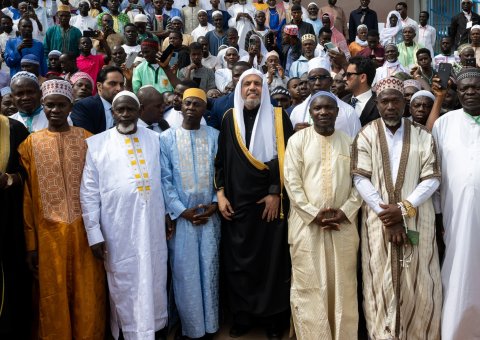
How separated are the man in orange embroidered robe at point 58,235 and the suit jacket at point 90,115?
77 centimetres

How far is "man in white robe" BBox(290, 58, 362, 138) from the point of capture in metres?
5.17

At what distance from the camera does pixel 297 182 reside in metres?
4.53

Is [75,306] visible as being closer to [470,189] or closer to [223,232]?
[223,232]

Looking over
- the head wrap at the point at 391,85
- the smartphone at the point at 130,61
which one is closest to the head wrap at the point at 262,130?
the head wrap at the point at 391,85

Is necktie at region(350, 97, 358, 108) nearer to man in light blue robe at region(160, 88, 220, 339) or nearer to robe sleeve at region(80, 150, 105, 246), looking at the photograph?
man in light blue robe at region(160, 88, 220, 339)

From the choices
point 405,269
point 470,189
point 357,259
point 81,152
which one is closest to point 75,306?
point 81,152

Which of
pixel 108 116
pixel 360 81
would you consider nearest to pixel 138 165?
pixel 108 116

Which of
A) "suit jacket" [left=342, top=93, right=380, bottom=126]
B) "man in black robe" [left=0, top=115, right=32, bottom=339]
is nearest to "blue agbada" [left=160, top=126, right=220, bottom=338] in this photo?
"man in black robe" [left=0, top=115, right=32, bottom=339]

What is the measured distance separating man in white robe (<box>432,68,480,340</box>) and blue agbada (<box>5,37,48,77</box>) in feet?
25.6

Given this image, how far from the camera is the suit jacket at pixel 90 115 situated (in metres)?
5.30

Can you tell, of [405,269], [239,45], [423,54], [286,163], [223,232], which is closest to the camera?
[405,269]

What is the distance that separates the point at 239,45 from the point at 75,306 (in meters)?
7.59

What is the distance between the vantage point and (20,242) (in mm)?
4438

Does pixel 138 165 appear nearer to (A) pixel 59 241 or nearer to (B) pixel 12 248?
(A) pixel 59 241
